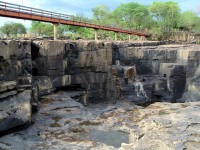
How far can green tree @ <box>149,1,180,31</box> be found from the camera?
185 ft

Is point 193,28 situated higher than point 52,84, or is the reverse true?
point 193,28

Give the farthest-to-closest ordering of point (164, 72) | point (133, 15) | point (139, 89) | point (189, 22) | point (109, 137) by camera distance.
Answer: point (133, 15) → point (189, 22) → point (164, 72) → point (139, 89) → point (109, 137)

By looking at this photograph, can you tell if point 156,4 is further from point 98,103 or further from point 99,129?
point 99,129

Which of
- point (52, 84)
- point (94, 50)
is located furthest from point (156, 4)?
point (52, 84)

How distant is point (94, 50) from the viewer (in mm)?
19000

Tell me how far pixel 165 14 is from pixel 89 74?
42.5 meters

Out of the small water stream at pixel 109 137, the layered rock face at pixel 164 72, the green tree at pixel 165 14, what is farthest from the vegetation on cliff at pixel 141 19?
the small water stream at pixel 109 137

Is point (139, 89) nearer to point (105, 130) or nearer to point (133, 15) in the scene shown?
point (105, 130)

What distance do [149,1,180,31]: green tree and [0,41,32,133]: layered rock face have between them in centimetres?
4590

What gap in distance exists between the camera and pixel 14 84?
455 inches

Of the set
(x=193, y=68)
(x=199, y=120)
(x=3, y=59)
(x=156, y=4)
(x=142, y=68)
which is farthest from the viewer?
(x=156, y=4)

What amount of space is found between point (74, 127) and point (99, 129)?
100 cm

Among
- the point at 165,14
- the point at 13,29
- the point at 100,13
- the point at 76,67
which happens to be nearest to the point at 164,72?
the point at 76,67

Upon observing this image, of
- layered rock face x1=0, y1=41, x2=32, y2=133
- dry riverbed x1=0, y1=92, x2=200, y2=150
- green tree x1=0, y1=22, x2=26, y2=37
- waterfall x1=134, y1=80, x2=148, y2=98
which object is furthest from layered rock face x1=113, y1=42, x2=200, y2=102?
green tree x1=0, y1=22, x2=26, y2=37
